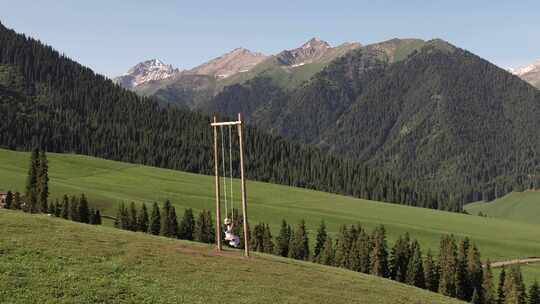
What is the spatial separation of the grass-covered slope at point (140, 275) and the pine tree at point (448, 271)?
63719 mm

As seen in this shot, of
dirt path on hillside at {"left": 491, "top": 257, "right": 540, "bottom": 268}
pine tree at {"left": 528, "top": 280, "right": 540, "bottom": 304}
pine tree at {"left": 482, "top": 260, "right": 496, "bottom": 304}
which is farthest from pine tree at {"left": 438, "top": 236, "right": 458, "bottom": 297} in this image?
dirt path on hillside at {"left": 491, "top": 257, "right": 540, "bottom": 268}

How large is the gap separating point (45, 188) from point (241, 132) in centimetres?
9827

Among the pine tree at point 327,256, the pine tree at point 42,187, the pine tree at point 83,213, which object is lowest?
the pine tree at point 327,256

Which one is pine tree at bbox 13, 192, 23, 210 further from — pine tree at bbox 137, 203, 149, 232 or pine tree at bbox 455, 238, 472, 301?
pine tree at bbox 455, 238, 472, 301

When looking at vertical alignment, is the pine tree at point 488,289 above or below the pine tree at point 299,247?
below

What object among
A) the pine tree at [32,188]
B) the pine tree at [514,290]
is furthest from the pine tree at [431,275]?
the pine tree at [32,188]

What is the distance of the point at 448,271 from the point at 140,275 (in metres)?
85.6

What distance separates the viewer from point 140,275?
34281 millimetres

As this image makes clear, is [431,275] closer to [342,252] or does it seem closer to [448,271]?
[448,271]

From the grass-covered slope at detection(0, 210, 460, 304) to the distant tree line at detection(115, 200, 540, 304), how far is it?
211ft

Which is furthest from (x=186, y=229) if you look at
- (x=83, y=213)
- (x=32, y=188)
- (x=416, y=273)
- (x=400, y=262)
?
(x=416, y=273)

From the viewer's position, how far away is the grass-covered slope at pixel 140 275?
29.9m

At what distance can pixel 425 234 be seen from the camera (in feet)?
543

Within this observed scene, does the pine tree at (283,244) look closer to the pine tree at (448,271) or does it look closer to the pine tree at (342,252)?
the pine tree at (342,252)
